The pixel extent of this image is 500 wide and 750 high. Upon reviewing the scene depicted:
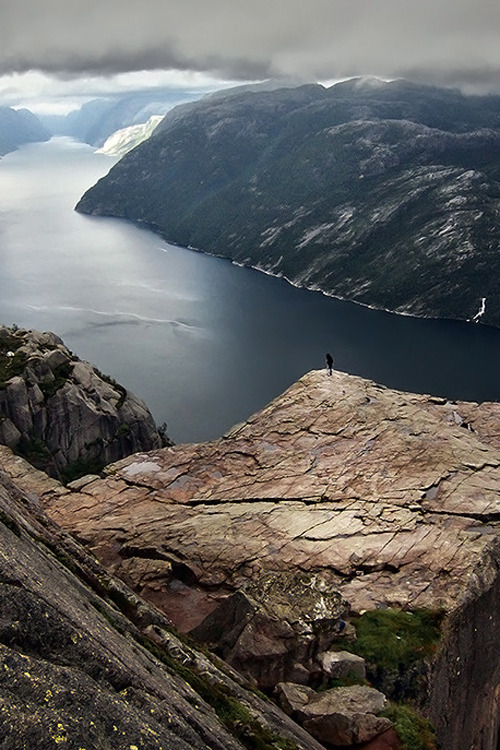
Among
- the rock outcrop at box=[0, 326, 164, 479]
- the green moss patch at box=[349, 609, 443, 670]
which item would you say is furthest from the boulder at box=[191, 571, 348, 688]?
the rock outcrop at box=[0, 326, 164, 479]

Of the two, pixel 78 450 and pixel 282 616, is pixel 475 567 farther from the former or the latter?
pixel 78 450

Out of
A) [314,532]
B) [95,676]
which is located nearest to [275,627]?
[314,532]

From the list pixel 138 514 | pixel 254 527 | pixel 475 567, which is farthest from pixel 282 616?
pixel 138 514

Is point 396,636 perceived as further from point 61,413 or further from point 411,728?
point 61,413

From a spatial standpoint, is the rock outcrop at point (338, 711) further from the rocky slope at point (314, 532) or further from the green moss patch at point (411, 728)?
the rocky slope at point (314, 532)

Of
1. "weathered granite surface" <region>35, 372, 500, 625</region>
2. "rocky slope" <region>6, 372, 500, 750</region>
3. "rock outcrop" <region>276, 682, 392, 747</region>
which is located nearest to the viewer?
"rock outcrop" <region>276, 682, 392, 747</region>

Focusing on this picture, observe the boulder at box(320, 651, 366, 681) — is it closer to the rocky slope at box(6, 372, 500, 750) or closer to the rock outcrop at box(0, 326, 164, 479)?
the rocky slope at box(6, 372, 500, 750)

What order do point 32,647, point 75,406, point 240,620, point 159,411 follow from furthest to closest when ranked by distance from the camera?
point 159,411, point 75,406, point 240,620, point 32,647
